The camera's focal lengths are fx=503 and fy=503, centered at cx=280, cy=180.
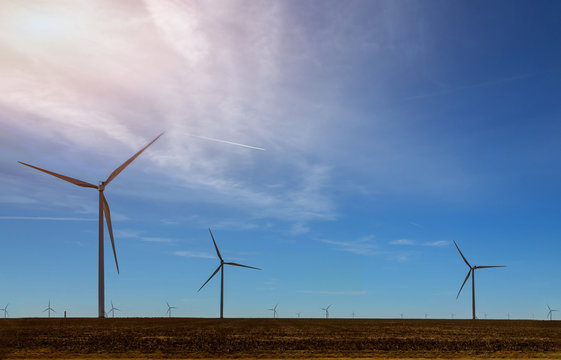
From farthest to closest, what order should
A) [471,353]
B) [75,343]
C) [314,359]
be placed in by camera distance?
[75,343]
[471,353]
[314,359]

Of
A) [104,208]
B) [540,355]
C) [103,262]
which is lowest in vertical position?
[540,355]

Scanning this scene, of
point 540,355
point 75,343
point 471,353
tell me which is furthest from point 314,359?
point 75,343

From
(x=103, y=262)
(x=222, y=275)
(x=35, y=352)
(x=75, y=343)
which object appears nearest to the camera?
(x=35, y=352)

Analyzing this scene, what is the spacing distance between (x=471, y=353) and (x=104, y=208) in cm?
6959

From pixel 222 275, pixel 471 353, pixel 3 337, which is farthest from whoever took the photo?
pixel 222 275

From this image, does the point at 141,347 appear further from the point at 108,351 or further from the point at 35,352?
the point at 35,352

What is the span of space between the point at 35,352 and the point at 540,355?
31.7 meters

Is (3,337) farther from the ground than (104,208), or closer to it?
closer to it

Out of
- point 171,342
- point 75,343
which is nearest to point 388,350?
point 171,342

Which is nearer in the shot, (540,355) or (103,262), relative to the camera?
(540,355)

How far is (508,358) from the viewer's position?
3081cm

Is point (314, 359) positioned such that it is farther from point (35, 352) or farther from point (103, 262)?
point (103, 262)

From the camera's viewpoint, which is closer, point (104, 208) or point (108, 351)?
point (108, 351)

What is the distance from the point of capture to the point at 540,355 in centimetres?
A: 3225
